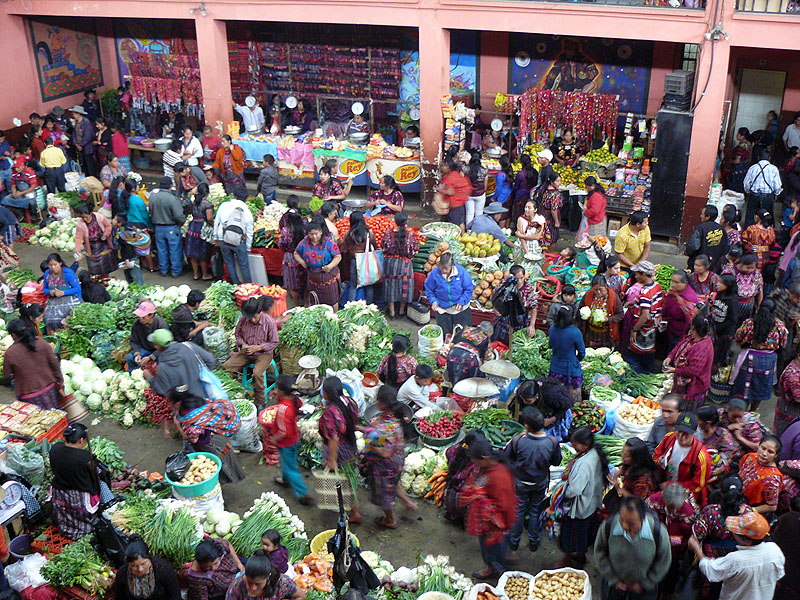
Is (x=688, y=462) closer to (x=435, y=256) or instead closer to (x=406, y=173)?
(x=435, y=256)

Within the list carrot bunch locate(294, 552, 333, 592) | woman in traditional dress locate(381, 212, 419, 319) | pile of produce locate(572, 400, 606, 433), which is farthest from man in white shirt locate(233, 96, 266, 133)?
carrot bunch locate(294, 552, 333, 592)

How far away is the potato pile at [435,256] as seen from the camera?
1072cm

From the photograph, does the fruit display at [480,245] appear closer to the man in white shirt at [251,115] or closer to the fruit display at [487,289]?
the fruit display at [487,289]

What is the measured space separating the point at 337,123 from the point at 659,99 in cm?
627

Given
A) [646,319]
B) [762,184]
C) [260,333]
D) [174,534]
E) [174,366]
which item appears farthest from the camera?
[762,184]

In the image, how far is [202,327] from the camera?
29.7 feet

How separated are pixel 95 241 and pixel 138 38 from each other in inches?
381

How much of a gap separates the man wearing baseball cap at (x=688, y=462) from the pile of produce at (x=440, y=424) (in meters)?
2.16

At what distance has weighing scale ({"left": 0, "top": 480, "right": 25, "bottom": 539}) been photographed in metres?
6.82

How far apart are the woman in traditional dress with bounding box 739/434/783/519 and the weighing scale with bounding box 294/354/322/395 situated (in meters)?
4.36

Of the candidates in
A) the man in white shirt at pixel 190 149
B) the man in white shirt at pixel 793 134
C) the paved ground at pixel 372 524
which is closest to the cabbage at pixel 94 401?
the paved ground at pixel 372 524

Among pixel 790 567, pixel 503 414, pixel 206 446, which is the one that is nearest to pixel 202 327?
pixel 206 446

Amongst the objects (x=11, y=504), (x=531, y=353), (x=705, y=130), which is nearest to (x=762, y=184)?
(x=705, y=130)

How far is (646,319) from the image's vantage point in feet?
29.2
